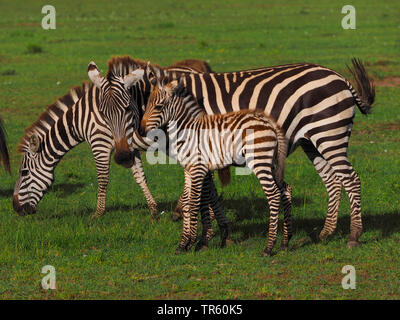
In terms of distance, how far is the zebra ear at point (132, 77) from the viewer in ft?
31.5

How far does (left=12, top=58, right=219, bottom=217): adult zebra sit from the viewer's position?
415 inches

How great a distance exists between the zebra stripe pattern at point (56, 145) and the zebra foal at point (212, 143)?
1.80 m

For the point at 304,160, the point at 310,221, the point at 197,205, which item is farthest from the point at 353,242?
the point at 304,160

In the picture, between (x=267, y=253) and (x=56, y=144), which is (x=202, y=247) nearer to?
(x=267, y=253)

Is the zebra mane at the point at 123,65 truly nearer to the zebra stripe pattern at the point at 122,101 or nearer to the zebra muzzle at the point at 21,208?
the zebra stripe pattern at the point at 122,101

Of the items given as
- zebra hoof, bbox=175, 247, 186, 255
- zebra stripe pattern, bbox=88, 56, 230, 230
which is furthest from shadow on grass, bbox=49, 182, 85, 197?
zebra hoof, bbox=175, 247, 186, 255

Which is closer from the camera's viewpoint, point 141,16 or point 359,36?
point 359,36

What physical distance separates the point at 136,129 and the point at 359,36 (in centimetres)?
2230

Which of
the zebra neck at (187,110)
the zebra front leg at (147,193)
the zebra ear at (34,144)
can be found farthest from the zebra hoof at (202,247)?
the zebra ear at (34,144)

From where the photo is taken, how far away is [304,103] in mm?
9086

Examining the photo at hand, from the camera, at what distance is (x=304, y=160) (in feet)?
46.0

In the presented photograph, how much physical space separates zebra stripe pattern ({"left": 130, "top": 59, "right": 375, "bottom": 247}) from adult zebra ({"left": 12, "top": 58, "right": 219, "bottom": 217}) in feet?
5.09

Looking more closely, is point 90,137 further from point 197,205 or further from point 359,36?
point 359,36

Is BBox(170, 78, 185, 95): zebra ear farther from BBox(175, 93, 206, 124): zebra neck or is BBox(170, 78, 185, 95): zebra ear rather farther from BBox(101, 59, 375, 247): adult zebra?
BBox(101, 59, 375, 247): adult zebra
